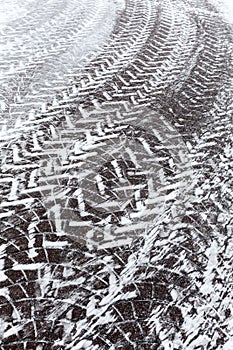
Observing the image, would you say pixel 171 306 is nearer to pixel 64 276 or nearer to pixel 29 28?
pixel 64 276

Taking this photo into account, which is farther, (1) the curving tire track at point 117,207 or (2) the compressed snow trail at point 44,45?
(2) the compressed snow trail at point 44,45

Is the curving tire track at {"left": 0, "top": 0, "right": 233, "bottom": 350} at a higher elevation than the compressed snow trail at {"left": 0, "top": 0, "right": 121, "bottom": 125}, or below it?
higher

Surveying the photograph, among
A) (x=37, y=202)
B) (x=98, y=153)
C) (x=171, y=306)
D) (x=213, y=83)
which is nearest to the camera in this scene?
(x=171, y=306)

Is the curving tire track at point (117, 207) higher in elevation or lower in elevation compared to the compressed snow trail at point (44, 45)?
higher

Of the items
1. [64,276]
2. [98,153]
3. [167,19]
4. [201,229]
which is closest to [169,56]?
[167,19]

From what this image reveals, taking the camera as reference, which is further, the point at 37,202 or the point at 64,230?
the point at 37,202

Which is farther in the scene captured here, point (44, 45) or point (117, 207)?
point (44, 45)

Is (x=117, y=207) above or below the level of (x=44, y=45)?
above

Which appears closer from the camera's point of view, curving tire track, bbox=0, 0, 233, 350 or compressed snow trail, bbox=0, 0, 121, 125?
curving tire track, bbox=0, 0, 233, 350
